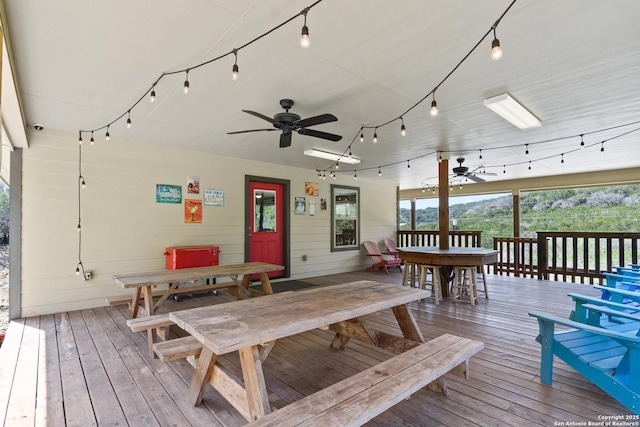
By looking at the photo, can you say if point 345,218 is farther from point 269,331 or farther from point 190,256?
point 269,331

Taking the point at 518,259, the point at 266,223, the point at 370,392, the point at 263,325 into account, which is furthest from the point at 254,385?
the point at 518,259

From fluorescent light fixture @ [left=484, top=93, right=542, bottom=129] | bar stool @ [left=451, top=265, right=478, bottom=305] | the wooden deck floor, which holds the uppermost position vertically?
fluorescent light fixture @ [left=484, top=93, right=542, bottom=129]

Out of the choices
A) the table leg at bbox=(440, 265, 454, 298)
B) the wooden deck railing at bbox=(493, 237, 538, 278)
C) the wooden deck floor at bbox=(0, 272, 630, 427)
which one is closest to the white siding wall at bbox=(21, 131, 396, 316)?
the wooden deck floor at bbox=(0, 272, 630, 427)

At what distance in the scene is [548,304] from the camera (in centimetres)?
471

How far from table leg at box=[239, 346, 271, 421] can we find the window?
614cm

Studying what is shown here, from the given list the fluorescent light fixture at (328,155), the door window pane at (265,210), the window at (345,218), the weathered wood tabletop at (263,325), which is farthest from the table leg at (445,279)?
the door window pane at (265,210)

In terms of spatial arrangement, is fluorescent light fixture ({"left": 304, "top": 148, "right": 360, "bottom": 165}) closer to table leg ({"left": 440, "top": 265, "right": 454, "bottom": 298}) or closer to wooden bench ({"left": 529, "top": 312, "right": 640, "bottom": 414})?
table leg ({"left": 440, "top": 265, "right": 454, "bottom": 298})

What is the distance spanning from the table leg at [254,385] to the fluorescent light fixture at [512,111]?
3399 mm

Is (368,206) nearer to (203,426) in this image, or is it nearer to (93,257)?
(93,257)

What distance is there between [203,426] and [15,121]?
374 centimetres

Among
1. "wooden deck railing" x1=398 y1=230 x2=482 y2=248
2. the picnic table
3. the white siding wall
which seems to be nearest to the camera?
the picnic table

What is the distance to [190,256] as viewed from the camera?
197 inches

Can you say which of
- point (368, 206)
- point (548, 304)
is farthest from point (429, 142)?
A: point (368, 206)

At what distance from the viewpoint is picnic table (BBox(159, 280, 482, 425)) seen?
1.59 metres
